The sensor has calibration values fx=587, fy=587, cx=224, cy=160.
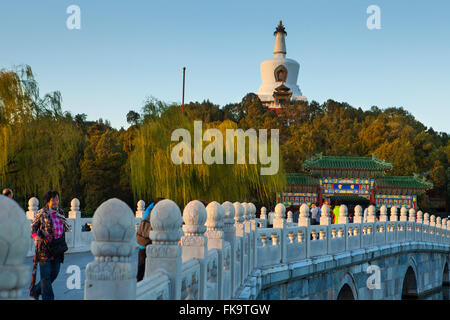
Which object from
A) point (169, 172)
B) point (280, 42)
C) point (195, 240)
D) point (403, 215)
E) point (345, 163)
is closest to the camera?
point (195, 240)

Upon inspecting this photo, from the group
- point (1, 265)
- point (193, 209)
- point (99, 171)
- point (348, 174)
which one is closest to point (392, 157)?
point (348, 174)

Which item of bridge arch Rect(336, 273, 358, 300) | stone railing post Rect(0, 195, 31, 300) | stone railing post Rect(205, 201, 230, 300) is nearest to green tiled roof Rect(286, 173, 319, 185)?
bridge arch Rect(336, 273, 358, 300)

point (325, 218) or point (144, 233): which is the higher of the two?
point (144, 233)

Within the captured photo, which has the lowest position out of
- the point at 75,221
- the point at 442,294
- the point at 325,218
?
the point at 442,294

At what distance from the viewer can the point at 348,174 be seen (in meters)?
31.7

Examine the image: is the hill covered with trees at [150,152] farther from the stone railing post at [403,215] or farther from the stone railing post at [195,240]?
the stone railing post at [195,240]

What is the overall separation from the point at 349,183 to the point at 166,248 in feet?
95.1

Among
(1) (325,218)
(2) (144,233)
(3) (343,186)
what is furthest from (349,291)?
(3) (343,186)

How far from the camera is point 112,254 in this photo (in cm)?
278

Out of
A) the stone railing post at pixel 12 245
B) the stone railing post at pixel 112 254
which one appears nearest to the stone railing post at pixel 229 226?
the stone railing post at pixel 112 254

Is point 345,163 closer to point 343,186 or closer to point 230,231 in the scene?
point 343,186

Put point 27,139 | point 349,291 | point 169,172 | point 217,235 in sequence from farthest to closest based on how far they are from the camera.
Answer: point 169,172 < point 27,139 < point 349,291 < point 217,235
